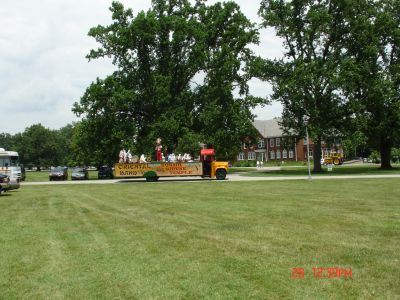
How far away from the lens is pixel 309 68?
1754 inches

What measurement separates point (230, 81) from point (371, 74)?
14.3 meters

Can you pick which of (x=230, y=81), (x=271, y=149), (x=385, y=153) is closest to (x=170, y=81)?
(x=230, y=81)

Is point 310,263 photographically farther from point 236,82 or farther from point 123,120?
point 236,82

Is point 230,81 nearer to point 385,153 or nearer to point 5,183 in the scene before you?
point 385,153

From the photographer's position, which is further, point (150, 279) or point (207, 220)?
point (207, 220)

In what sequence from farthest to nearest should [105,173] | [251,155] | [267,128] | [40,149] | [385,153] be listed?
[251,155] → [267,128] → [40,149] → [385,153] → [105,173]

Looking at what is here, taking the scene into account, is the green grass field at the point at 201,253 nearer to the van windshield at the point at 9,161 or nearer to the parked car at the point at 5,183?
the parked car at the point at 5,183

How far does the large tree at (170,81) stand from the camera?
1785 inches

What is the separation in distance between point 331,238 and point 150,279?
4097mm

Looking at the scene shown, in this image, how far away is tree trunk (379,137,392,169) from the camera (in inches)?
2036

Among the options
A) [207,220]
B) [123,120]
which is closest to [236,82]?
[123,120]

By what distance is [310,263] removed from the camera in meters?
6.92
